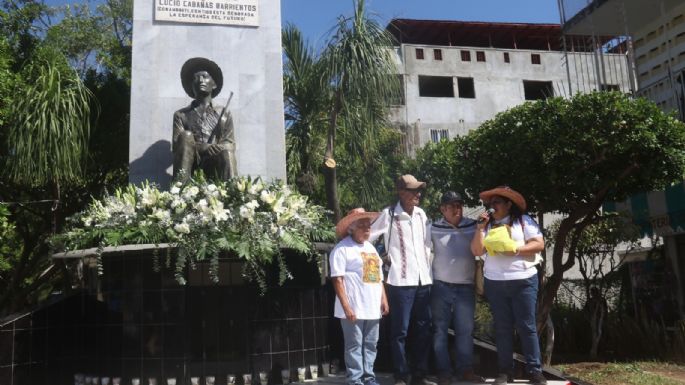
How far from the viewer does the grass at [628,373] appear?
8.62m

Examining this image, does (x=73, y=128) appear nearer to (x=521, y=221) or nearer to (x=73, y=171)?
(x=73, y=171)

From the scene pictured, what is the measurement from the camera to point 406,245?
19.4 feet

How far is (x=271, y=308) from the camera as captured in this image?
277 inches

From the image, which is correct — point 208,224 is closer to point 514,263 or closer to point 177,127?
point 177,127

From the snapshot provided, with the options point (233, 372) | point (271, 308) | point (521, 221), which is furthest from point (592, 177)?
point (233, 372)

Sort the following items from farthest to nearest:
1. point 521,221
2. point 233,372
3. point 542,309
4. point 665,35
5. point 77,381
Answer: point 665,35
point 542,309
point 77,381
point 233,372
point 521,221

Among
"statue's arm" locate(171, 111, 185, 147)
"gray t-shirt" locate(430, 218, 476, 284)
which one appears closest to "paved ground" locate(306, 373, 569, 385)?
"gray t-shirt" locate(430, 218, 476, 284)

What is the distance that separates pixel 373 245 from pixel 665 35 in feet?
37.2

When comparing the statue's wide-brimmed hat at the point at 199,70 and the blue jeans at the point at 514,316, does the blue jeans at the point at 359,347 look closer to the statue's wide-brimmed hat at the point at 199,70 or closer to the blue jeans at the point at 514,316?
the blue jeans at the point at 514,316

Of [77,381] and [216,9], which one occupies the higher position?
[216,9]

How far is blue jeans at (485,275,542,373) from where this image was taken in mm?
5648

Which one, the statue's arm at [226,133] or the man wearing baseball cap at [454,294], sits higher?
the statue's arm at [226,133]

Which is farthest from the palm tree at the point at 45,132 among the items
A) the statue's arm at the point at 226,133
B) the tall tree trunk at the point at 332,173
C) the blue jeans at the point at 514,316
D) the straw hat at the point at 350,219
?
the blue jeans at the point at 514,316

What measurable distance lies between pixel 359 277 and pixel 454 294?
989 mm
